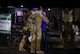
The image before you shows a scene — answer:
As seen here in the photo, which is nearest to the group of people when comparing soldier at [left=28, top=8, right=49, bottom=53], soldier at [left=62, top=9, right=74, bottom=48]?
soldier at [left=28, top=8, right=49, bottom=53]

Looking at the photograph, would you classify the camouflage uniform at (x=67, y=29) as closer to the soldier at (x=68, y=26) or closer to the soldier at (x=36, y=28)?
the soldier at (x=68, y=26)

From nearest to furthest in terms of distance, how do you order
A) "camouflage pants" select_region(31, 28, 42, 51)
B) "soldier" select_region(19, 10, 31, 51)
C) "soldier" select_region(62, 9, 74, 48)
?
"camouflage pants" select_region(31, 28, 42, 51)
"soldier" select_region(19, 10, 31, 51)
"soldier" select_region(62, 9, 74, 48)

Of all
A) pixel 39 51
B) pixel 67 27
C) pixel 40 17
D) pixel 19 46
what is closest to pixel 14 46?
pixel 19 46

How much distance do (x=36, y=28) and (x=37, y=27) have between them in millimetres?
47

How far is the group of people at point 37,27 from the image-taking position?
20.2 ft

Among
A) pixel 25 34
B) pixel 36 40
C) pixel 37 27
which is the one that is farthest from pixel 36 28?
pixel 25 34

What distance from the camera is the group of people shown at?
20.2ft

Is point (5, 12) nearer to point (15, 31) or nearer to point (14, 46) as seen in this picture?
point (15, 31)

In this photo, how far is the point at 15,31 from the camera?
6.67 metres

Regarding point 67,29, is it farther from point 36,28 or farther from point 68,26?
point 36,28

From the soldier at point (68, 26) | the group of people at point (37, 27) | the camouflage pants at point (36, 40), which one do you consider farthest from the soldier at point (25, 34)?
the soldier at point (68, 26)

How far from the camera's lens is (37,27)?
615cm

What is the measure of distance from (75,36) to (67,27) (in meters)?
0.44

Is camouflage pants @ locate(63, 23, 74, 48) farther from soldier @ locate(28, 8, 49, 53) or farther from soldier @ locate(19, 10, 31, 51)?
soldier @ locate(19, 10, 31, 51)
